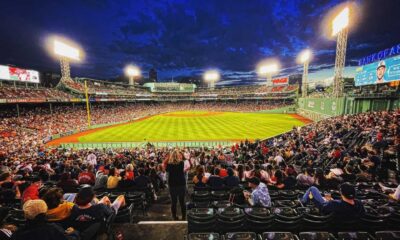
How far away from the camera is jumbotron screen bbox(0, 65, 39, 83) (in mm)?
40800

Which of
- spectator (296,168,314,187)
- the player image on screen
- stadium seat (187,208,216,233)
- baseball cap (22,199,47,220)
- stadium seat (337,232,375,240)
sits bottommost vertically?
spectator (296,168,314,187)

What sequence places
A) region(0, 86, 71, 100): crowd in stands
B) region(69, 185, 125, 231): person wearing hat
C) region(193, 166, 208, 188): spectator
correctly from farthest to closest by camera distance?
region(0, 86, 71, 100): crowd in stands → region(193, 166, 208, 188): spectator → region(69, 185, 125, 231): person wearing hat

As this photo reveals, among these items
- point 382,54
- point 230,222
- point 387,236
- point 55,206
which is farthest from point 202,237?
point 382,54

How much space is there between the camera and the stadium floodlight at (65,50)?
49969mm

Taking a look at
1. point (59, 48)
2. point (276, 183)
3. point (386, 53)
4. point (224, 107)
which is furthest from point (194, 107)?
point (276, 183)

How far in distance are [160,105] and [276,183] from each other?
8684 cm

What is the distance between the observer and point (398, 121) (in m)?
14.9

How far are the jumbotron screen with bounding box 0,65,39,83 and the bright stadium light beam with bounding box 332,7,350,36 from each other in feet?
206

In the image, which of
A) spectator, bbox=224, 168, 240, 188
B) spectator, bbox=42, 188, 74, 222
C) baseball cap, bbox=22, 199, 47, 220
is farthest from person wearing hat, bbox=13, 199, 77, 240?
spectator, bbox=224, 168, 240, 188

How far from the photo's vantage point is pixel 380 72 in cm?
2461

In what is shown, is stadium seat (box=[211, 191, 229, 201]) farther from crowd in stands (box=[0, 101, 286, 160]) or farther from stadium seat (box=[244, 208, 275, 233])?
crowd in stands (box=[0, 101, 286, 160])

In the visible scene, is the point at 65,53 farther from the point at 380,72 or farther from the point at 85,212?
the point at 380,72

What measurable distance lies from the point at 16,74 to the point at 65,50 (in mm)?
13234

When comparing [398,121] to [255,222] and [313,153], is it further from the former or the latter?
[255,222]
